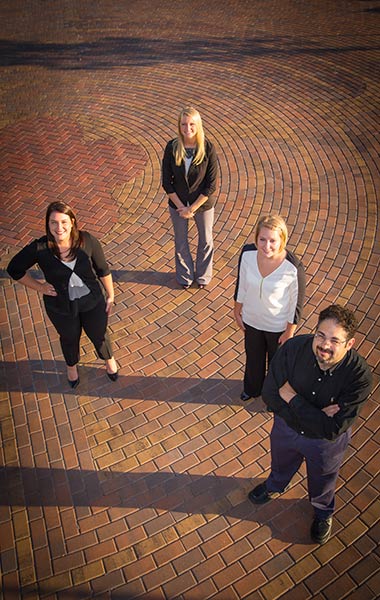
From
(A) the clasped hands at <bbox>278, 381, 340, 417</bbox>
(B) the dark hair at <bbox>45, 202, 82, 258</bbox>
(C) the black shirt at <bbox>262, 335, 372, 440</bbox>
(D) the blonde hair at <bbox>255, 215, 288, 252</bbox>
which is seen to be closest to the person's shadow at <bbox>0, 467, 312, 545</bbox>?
(C) the black shirt at <bbox>262, 335, 372, 440</bbox>

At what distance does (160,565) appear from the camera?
3143 millimetres

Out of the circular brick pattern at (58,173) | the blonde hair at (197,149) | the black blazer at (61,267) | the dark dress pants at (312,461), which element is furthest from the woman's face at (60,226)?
the circular brick pattern at (58,173)

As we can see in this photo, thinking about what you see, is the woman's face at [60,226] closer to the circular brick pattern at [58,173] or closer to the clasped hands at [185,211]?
the clasped hands at [185,211]

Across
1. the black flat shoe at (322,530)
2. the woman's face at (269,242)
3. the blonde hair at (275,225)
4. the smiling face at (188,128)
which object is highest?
the smiling face at (188,128)

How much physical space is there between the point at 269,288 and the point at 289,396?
797 mm

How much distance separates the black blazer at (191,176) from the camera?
13.8ft

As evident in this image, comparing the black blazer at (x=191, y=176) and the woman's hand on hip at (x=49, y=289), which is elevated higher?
the black blazer at (x=191, y=176)

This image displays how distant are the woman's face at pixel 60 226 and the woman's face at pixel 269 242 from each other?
1.35m

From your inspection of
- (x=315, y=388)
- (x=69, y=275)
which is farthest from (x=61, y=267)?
(x=315, y=388)

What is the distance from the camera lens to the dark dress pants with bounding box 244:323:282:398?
3512 millimetres

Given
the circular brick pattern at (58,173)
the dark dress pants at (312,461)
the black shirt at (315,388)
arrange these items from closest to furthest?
the black shirt at (315,388), the dark dress pants at (312,461), the circular brick pattern at (58,173)

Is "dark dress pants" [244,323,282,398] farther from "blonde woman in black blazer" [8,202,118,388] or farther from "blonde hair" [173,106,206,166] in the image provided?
"blonde hair" [173,106,206,166]

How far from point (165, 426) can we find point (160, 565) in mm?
1077

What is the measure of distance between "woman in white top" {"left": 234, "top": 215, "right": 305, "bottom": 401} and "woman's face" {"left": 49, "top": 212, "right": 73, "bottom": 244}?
4.15ft
